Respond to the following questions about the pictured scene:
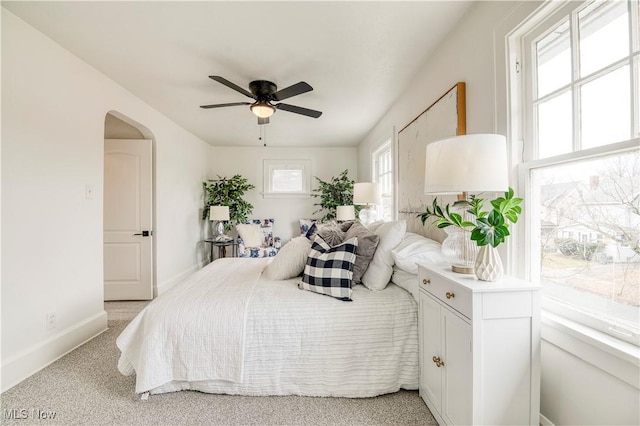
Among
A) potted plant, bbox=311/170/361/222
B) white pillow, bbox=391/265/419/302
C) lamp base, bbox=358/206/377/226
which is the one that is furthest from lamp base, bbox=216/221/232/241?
white pillow, bbox=391/265/419/302

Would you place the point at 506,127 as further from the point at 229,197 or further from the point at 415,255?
the point at 229,197

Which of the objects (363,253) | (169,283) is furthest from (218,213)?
(363,253)

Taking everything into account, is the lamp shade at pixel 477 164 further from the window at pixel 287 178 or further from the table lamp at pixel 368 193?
the window at pixel 287 178

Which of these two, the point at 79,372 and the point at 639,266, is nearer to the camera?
the point at 639,266

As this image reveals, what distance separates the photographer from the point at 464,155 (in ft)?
3.94

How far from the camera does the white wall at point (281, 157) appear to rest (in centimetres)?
547

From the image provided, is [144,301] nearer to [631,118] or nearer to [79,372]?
[79,372]

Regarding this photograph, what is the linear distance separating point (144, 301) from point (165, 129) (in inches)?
91.1

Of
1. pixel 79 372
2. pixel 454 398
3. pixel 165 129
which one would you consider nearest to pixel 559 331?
pixel 454 398

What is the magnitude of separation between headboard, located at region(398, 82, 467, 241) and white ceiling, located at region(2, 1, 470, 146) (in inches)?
19.0

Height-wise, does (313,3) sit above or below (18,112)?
above

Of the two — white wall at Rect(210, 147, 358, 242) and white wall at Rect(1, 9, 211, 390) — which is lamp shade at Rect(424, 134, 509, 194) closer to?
white wall at Rect(1, 9, 211, 390)

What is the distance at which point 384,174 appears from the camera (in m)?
3.91

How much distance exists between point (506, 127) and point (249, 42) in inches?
72.7
